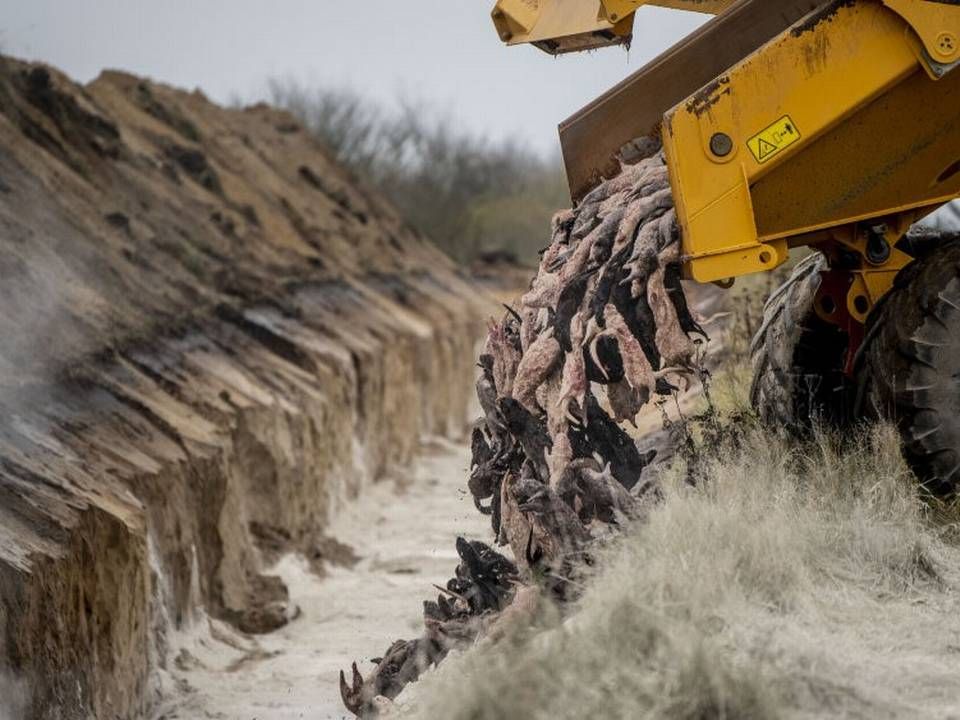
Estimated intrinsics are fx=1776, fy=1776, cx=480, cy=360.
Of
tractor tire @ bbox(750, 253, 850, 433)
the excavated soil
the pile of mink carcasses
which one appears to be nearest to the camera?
the pile of mink carcasses

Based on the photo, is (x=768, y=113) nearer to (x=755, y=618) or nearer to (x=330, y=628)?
(x=755, y=618)

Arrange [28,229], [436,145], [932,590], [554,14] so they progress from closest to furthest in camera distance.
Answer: [932,590] → [554,14] → [28,229] → [436,145]

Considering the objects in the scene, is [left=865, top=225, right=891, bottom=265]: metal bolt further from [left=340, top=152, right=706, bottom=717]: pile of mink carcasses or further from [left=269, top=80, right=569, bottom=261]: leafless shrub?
[left=269, top=80, right=569, bottom=261]: leafless shrub

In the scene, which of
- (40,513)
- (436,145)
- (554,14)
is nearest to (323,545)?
(40,513)

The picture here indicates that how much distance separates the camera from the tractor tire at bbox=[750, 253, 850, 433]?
29.3ft

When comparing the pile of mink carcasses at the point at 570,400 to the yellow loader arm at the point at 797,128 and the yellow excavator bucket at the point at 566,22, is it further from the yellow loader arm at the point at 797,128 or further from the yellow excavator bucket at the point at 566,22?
the yellow excavator bucket at the point at 566,22

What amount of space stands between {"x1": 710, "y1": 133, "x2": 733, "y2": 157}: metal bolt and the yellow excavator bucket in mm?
1132

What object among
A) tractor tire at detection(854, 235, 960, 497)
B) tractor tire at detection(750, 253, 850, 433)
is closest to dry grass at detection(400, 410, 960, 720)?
tractor tire at detection(854, 235, 960, 497)

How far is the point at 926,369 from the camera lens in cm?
777

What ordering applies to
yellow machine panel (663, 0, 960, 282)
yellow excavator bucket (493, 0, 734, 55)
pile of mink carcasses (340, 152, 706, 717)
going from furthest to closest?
yellow excavator bucket (493, 0, 734, 55) → yellow machine panel (663, 0, 960, 282) → pile of mink carcasses (340, 152, 706, 717)

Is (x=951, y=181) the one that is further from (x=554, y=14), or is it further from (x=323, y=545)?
(x=323, y=545)

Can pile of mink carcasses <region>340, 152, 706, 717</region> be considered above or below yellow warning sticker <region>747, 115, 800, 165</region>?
below

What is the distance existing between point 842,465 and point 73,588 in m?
3.89

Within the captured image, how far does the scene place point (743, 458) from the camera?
780 cm
